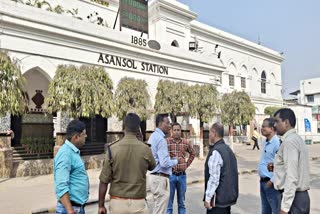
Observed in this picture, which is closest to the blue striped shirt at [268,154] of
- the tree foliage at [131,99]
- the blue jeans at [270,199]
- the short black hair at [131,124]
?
the blue jeans at [270,199]

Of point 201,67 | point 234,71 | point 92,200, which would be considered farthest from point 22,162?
point 234,71

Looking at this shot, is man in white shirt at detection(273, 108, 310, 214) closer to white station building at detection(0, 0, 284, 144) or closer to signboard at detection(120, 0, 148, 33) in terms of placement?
white station building at detection(0, 0, 284, 144)

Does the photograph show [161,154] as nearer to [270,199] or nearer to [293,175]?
[270,199]

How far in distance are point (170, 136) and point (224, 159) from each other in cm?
225

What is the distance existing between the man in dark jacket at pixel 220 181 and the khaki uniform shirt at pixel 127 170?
35.7 inches

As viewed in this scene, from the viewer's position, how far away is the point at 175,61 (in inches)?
813

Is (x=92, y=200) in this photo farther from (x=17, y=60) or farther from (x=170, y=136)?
(x=17, y=60)

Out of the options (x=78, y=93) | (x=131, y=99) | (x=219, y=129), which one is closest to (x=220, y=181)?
(x=219, y=129)

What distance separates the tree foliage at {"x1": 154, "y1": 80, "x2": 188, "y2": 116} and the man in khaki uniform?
44.9 feet

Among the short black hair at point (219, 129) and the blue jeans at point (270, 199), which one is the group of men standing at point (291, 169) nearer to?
the short black hair at point (219, 129)

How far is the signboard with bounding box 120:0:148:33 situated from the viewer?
19859 millimetres

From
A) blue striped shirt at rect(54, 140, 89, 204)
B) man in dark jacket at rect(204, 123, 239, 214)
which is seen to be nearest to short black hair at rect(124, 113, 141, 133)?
blue striped shirt at rect(54, 140, 89, 204)

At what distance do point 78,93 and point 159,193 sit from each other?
8255mm

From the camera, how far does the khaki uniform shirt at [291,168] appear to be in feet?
11.2
